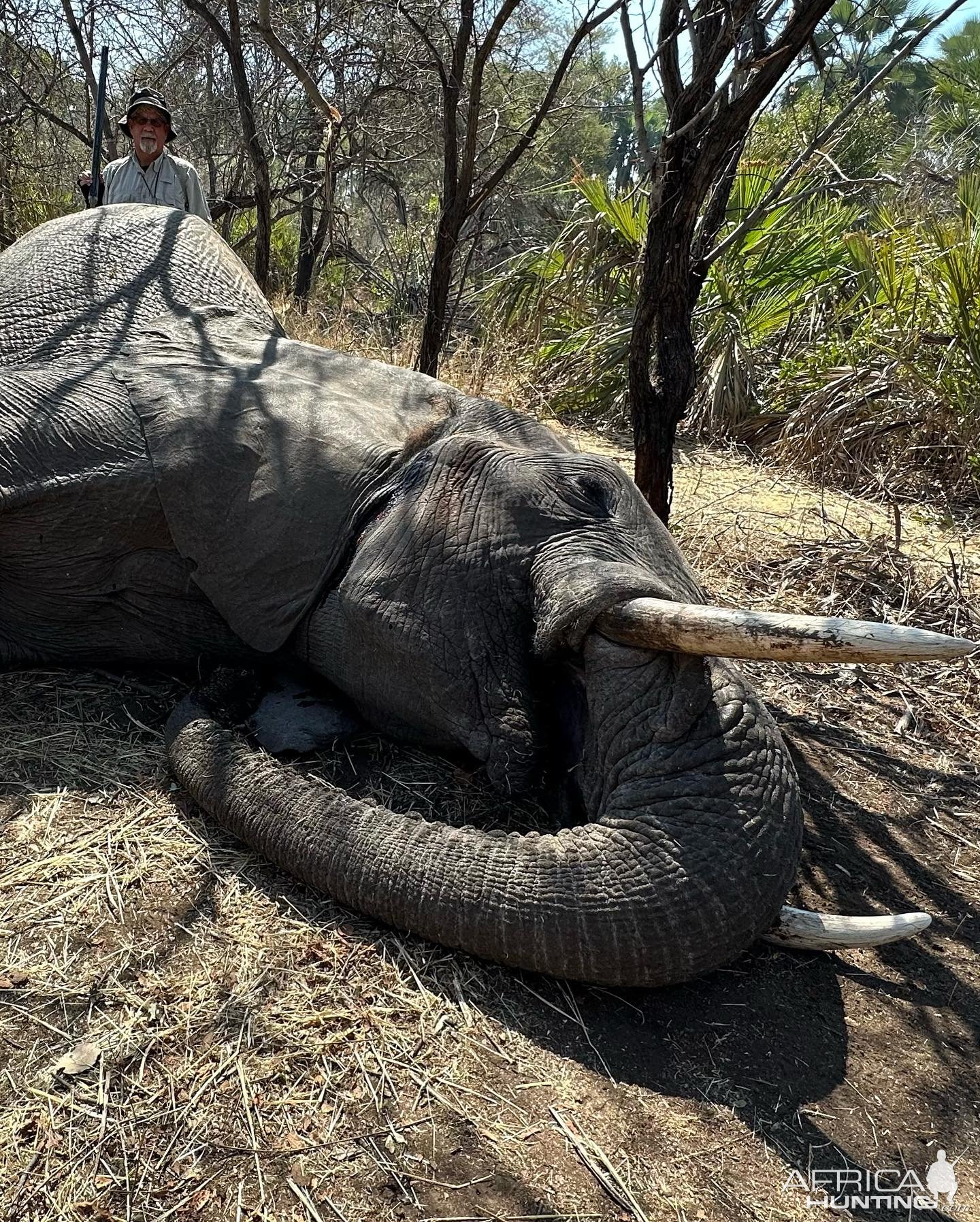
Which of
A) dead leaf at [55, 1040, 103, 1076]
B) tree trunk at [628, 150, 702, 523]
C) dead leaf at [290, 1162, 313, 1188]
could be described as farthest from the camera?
tree trunk at [628, 150, 702, 523]

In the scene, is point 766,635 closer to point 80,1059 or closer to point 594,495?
point 594,495

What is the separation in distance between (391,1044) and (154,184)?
5.52m

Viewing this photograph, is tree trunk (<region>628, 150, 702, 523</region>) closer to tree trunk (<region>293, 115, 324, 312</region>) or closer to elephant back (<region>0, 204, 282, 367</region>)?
elephant back (<region>0, 204, 282, 367</region>)

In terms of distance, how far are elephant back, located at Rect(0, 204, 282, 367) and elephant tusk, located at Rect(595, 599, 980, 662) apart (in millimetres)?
2215

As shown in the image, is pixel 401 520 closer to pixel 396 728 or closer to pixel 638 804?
pixel 396 728

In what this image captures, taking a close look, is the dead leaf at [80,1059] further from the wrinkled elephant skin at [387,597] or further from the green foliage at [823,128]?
the green foliage at [823,128]

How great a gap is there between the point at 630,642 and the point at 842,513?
159 inches

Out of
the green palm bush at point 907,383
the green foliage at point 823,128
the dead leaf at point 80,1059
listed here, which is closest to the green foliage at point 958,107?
the green foliage at point 823,128

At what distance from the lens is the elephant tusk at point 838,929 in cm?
249

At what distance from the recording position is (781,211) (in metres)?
8.55

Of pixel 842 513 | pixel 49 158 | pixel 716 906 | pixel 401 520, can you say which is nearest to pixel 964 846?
pixel 716 906

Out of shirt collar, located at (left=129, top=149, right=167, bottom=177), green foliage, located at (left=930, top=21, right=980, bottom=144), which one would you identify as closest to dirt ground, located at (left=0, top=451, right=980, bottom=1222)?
shirt collar, located at (left=129, top=149, right=167, bottom=177)

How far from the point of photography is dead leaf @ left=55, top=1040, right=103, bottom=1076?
2.25 metres

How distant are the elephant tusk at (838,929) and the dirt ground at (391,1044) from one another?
16cm
